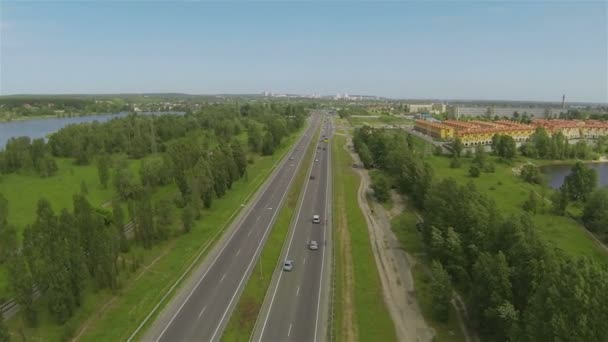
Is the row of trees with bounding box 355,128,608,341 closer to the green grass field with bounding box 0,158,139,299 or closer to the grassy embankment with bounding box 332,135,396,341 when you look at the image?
the grassy embankment with bounding box 332,135,396,341

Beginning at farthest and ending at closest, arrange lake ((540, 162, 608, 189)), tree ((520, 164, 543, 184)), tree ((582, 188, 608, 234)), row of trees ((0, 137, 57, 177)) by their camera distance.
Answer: row of trees ((0, 137, 57, 177))
lake ((540, 162, 608, 189))
tree ((520, 164, 543, 184))
tree ((582, 188, 608, 234))

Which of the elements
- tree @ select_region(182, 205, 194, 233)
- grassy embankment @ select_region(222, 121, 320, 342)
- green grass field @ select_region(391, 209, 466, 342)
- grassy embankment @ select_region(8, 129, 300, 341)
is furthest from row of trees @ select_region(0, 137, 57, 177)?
green grass field @ select_region(391, 209, 466, 342)

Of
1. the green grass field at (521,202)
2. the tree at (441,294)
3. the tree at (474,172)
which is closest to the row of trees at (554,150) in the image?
the green grass field at (521,202)

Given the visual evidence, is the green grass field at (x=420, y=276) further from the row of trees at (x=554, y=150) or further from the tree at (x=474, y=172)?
the row of trees at (x=554, y=150)

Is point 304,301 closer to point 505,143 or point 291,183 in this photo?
point 291,183

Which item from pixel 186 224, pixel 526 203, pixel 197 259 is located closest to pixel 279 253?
pixel 197 259

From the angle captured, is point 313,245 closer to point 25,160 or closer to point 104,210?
point 104,210
